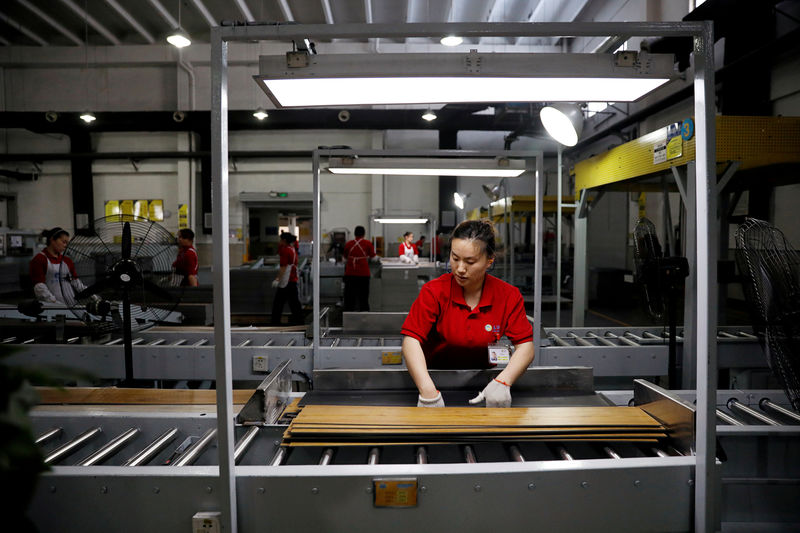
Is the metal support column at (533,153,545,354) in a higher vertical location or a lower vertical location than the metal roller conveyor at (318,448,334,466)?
higher

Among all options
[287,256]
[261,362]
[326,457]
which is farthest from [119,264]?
[287,256]

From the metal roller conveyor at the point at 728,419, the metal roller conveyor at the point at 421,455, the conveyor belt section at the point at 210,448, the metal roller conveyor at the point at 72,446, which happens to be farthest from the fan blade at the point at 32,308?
the metal roller conveyor at the point at 728,419

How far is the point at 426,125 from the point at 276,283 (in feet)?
17.7

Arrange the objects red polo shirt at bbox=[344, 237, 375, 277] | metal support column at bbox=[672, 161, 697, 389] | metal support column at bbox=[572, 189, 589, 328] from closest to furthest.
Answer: metal support column at bbox=[672, 161, 697, 389] → metal support column at bbox=[572, 189, 589, 328] → red polo shirt at bbox=[344, 237, 375, 277]

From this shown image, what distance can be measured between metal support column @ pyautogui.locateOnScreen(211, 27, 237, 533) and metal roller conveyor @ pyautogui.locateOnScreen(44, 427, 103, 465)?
0.67 meters

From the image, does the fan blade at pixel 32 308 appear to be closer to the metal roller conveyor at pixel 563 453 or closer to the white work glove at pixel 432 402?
the white work glove at pixel 432 402

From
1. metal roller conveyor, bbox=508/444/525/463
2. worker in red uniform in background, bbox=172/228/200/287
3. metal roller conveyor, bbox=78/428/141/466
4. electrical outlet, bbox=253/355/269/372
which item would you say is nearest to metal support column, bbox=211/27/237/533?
metal roller conveyor, bbox=78/428/141/466

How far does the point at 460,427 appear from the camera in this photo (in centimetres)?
152

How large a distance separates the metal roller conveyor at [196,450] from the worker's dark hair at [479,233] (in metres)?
1.29

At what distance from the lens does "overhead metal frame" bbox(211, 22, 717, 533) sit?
1.11 metres

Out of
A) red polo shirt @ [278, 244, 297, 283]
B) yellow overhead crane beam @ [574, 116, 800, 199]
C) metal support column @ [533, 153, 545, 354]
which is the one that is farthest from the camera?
red polo shirt @ [278, 244, 297, 283]

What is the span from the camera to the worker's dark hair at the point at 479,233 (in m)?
2.08

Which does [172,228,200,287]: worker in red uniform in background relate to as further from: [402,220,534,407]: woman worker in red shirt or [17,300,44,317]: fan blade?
[402,220,534,407]: woman worker in red shirt

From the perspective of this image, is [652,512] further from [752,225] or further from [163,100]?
[163,100]
